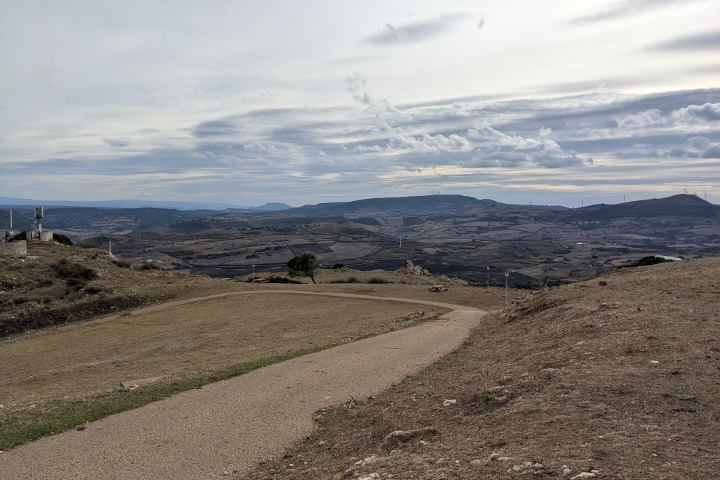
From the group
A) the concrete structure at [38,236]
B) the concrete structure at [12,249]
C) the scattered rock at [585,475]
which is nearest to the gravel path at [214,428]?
the scattered rock at [585,475]

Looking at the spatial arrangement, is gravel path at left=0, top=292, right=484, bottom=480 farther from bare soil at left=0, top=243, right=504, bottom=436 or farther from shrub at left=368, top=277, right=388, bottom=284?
shrub at left=368, top=277, right=388, bottom=284

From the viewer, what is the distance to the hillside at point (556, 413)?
236 inches

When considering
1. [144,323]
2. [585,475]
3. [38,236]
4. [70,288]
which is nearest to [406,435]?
[585,475]

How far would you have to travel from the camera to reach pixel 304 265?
4653 centimetres

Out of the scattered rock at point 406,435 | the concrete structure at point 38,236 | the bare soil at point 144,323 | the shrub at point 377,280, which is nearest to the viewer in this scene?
the scattered rock at point 406,435

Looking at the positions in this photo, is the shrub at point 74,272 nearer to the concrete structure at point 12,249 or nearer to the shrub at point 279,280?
the concrete structure at point 12,249

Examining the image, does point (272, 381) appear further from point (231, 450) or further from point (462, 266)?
point (462, 266)

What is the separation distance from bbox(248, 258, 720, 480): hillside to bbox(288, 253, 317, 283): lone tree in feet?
108

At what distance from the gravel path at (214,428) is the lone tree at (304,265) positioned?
103 ft

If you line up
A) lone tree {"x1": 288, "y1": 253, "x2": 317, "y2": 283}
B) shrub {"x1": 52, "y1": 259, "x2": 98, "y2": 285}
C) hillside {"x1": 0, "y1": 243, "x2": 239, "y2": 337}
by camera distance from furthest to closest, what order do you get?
lone tree {"x1": 288, "y1": 253, "x2": 317, "y2": 283}
shrub {"x1": 52, "y1": 259, "x2": 98, "y2": 285}
hillside {"x1": 0, "y1": 243, "x2": 239, "y2": 337}

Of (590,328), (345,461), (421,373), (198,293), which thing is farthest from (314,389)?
(198,293)

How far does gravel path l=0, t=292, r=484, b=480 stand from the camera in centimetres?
781

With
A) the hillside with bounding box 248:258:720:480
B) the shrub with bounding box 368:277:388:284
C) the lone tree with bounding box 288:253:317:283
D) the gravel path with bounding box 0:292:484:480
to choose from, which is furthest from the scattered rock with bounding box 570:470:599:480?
the lone tree with bounding box 288:253:317:283

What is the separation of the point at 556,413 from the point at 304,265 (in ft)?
131
